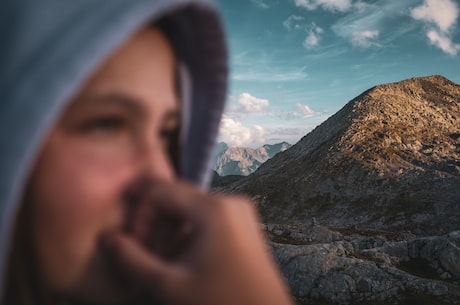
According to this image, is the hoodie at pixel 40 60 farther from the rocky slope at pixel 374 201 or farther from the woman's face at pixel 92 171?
the rocky slope at pixel 374 201

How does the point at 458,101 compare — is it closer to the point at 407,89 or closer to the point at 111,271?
the point at 407,89

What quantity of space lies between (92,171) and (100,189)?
8 centimetres

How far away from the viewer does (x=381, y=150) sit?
9788 centimetres

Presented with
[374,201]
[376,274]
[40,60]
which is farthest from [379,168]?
[40,60]

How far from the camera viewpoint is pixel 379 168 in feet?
299

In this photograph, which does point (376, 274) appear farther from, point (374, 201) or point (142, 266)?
point (374, 201)

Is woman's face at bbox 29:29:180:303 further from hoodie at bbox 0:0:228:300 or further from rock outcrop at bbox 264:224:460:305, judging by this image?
rock outcrop at bbox 264:224:460:305

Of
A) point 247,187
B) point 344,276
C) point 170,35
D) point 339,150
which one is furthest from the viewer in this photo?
point 247,187

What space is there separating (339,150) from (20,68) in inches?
4313

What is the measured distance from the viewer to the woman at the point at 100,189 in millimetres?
1240

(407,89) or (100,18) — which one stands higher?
(407,89)

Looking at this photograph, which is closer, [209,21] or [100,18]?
[100,18]

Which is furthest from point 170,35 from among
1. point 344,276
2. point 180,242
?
point 344,276

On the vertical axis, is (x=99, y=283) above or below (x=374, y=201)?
above
